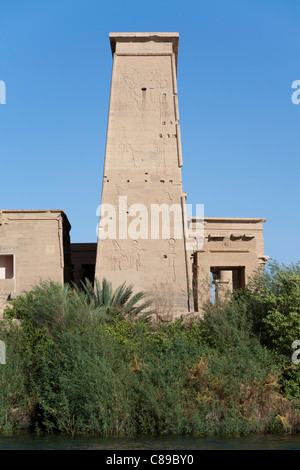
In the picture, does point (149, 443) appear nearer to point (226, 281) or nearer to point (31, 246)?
point (31, 246)

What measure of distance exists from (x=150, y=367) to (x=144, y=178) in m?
7.10

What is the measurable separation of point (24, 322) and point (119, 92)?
25.3ft

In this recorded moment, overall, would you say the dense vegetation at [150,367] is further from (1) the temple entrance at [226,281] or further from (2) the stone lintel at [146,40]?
(2) the stone lintel at [146,40]

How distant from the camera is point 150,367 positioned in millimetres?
14539

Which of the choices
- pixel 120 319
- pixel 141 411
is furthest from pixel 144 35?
pixel 141 411

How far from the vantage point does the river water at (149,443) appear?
39.7ft

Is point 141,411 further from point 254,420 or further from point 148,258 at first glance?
point 148,258
